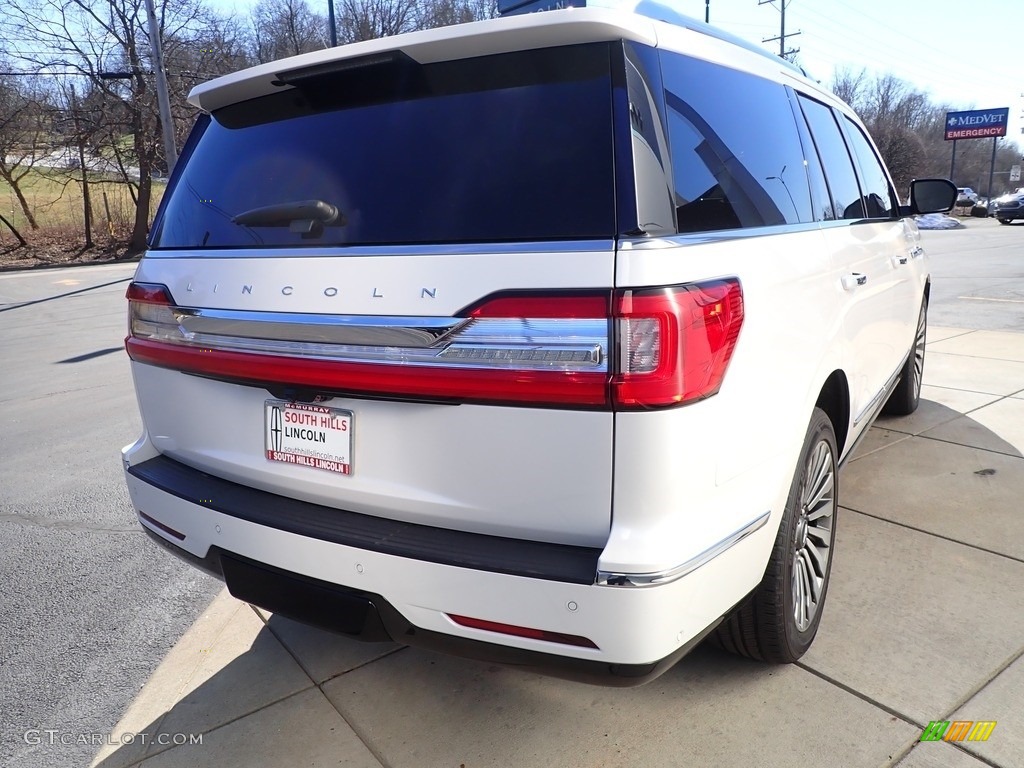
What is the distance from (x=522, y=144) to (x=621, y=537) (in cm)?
96

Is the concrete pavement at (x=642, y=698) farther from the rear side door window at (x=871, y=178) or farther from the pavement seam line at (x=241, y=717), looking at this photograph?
the rear side door window at (x=871, y=178)

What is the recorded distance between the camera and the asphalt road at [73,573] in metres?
2.63

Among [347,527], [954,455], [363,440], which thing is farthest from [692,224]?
[954,455]

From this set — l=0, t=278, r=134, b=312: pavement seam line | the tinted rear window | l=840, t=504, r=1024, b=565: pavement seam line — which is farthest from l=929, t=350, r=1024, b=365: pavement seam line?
l=0, t=278, r=134, b=312: pavement seam line

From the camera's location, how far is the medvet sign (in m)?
56.5

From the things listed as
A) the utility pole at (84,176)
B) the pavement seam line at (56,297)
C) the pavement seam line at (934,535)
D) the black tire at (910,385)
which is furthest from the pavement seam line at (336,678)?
the utility pole at (84,176)

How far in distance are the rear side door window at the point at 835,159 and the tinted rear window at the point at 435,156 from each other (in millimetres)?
1601

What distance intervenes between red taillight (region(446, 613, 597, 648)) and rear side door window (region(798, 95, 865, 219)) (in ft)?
7.11

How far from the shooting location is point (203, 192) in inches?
→ 99.3

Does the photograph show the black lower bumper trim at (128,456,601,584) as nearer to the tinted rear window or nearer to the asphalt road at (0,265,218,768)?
the tinted rear window

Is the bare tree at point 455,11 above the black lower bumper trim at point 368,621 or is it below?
above

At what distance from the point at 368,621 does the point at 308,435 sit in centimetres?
51

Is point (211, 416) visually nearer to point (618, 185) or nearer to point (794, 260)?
point (618, 185)

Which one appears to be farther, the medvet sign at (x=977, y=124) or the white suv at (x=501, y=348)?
the medvet sign at (x=977, y=124)
